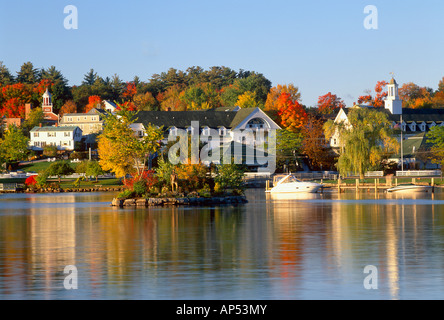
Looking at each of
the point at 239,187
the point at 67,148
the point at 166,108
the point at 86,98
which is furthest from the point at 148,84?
the point at 239,187

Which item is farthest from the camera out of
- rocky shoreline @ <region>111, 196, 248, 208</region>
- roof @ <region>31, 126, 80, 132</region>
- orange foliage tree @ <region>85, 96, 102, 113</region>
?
orange foliage tree @ <region>85, 96, 102, 113</region>

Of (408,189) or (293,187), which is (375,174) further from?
(293,187)

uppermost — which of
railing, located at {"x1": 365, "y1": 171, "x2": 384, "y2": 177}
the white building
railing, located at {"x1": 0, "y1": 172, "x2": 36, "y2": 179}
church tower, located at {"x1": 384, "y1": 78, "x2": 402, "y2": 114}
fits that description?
church tower, located at {"x1": 384, "y1": 78, "x2": 402, "y2": 114}

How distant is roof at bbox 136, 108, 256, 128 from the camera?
433 ft

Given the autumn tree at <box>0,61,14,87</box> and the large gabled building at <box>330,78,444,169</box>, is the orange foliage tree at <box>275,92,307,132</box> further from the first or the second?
the autumn tree at <box>0,61,14,87</box>

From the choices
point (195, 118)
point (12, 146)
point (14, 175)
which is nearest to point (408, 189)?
point (14, 175)

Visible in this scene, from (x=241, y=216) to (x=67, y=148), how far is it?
10362 centimetres

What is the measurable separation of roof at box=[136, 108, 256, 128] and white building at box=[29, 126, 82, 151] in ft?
51.9

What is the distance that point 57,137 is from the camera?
141 m

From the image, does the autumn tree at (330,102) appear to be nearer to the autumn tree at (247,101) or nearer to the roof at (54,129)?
the autumn tree at (247,101)

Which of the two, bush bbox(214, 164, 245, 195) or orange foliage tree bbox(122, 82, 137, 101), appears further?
orange foliage tree bbox(122, 82, 137, 101)

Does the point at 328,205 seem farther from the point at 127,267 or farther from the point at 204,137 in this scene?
the point at 204,137

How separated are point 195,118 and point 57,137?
28.9 m

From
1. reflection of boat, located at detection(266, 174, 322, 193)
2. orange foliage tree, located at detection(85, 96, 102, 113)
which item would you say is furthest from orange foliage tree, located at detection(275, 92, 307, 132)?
reflection of boat, located at detection(266, 174, 322, 193)
